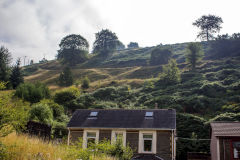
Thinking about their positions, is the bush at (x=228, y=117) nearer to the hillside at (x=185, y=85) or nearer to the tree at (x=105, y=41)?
the hillside at (x=185, y=85)

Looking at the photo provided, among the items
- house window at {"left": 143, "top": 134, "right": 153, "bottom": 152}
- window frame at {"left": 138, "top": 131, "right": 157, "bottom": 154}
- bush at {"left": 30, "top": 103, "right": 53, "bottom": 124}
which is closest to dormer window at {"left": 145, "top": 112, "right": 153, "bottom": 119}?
window frame at {"left": 138, "top": 131, "right": 157, "bottom": 154}

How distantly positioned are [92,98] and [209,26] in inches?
2180

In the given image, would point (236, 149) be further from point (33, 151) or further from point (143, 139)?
point (33, 151)

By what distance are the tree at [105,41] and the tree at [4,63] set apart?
174 feet

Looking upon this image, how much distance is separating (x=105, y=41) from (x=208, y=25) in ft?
132

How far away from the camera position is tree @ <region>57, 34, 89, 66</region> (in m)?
94.9

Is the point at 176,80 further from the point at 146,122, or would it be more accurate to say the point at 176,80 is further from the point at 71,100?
the point at 146,122

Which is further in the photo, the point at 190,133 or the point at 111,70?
the point at 111,70

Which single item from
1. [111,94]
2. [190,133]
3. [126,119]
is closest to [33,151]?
[126,119]

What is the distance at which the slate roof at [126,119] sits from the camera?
875 inches

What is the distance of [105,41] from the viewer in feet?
364

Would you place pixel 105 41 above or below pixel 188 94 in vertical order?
above

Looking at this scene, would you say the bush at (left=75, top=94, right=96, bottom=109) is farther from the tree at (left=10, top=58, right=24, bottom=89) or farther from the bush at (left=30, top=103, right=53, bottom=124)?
the tree at (left=10, top=58, right=24, bottom=89)

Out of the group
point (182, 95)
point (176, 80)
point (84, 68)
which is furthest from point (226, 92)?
point (84, 68)
